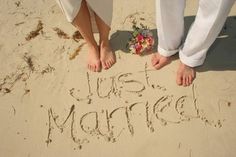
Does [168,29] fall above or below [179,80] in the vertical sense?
above

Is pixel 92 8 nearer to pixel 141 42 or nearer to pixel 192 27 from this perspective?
pixel 141 42

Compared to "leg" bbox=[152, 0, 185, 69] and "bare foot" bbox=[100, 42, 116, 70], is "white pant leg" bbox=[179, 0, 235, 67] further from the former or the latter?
"bare foot" bbox=[100, 42, 116, 70]

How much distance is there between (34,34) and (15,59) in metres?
0.25

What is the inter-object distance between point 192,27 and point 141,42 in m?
0.47

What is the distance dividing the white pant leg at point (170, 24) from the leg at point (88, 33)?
0.43 meters

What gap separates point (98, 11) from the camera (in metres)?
1.96

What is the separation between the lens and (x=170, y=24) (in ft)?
6.26

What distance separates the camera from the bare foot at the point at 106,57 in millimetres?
2248

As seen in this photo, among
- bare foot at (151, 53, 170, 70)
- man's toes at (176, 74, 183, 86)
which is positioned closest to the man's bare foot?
bare foot at (151, 53, 170, 70)

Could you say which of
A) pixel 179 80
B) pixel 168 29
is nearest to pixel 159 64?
pixel 179 80

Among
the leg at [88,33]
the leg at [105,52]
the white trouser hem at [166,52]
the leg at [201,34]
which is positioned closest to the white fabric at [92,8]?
the leg at [88,33]

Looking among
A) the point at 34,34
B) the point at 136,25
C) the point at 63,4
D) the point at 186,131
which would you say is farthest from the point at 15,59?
the point at 186,131

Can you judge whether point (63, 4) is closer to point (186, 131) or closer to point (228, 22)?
point (186, 131)

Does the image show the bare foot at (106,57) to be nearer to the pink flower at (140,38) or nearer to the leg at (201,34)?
the pink flower at (140,38)
